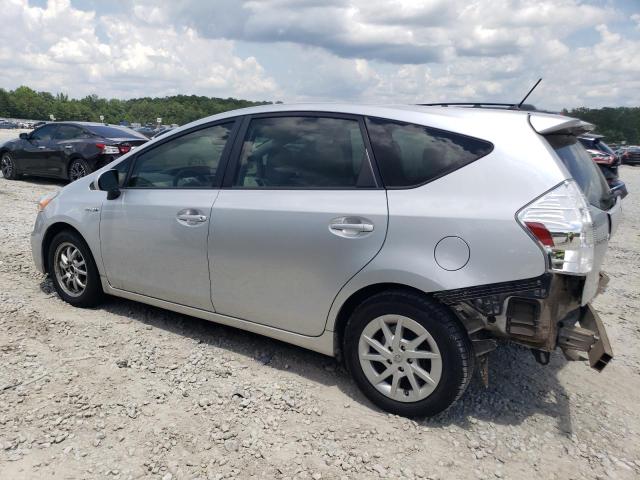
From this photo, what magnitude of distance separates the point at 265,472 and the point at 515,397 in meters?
1.67

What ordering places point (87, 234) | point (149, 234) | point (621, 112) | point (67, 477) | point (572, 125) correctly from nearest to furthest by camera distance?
1. point (67, 477)
2. point (572, 125)
3. point (149, 234)
4. point (87, 234)
5. point (621, 112)

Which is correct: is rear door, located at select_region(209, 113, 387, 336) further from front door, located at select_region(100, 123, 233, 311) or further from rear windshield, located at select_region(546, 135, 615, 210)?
rear windshield, located at select_region(546, 135, 615, 210)

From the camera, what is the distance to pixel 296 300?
3.21 metres

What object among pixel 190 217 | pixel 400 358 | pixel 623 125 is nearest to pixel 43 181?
pixel 190 217

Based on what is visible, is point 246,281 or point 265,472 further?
point 246,281

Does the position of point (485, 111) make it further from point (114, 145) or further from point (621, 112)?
point (621, 112)

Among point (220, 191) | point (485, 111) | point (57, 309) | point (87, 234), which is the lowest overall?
point (57, 309)

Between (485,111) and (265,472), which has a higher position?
(485,111)

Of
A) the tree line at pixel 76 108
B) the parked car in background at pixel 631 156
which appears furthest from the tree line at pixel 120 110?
the parked car in background at pixel 631 156

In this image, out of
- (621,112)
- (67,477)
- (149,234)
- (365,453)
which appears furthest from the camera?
(621,112)

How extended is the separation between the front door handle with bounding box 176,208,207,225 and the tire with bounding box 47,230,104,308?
1150 mm

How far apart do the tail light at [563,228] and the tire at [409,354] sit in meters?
0.61

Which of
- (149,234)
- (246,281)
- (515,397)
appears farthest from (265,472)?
→ (149,234)

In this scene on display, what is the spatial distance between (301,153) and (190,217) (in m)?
0.92
